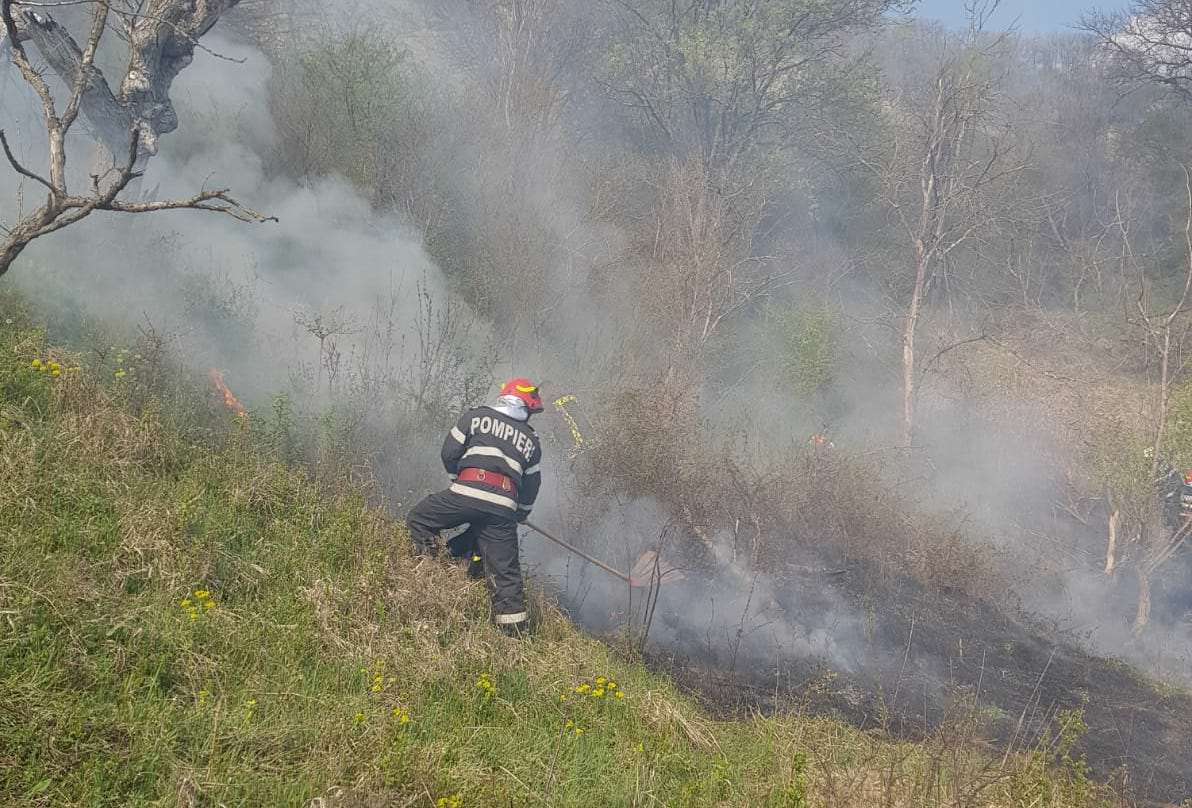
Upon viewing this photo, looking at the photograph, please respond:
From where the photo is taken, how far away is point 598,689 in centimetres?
428

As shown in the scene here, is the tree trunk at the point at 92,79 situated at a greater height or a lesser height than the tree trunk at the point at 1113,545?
greater

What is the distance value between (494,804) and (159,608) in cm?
170

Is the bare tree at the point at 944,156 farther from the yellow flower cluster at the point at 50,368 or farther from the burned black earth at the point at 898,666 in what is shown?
the yellow flower cluster at the point at 50,368

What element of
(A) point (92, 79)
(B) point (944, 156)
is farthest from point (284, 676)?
(B) point (944, 156)

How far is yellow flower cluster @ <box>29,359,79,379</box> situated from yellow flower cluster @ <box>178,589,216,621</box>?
6.74 feet

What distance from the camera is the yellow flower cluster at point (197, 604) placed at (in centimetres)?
367

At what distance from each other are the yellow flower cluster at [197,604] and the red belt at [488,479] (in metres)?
1.78

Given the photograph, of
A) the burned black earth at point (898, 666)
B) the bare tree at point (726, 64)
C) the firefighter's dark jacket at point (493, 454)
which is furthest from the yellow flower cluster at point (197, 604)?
the bare tree at point (726, 64)

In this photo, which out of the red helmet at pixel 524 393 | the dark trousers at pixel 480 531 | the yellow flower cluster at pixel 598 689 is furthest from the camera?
the red helmet at pixel 524 393

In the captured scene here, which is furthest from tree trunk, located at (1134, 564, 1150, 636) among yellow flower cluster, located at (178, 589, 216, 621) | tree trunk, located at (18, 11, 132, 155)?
tree trunk, located at (18, 11, 132, 155)

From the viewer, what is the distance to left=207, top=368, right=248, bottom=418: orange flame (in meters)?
6.58

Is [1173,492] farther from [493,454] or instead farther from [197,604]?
[197,604]

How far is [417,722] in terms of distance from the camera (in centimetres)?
365

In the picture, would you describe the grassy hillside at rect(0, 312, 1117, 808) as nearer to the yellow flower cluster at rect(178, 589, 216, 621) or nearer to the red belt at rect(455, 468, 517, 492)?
the yellow flower cluster at rect(178, 589, 216, 621)
